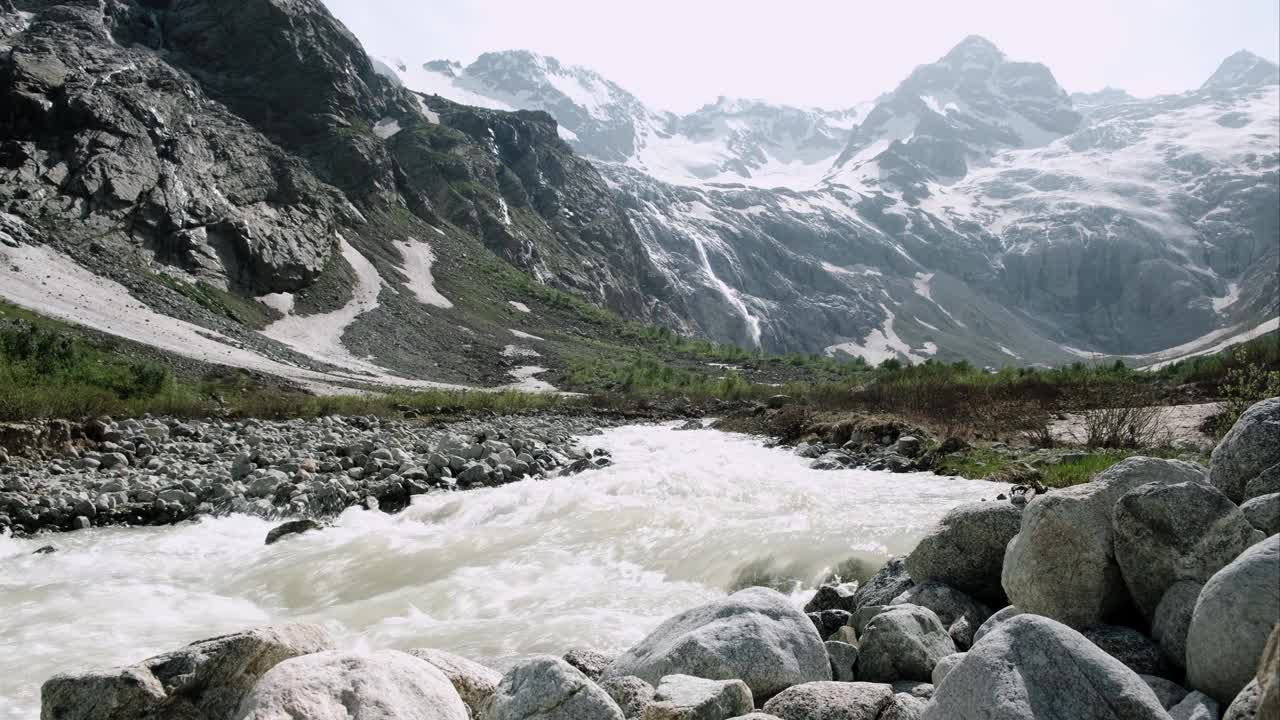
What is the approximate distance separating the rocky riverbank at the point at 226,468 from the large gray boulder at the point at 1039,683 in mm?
13303

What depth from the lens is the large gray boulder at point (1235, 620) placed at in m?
3.77

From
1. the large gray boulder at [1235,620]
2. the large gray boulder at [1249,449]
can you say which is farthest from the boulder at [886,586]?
the large gray boulder at [1235,620]

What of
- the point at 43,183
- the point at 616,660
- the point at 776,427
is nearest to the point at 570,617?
the point at 616,660

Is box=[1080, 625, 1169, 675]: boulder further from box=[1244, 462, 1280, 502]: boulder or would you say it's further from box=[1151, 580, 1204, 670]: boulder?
box=[1244, 462, 1280, 502]: boulder

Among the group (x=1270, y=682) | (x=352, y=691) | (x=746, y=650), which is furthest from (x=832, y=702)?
(x=352, y=691)

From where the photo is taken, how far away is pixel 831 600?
8.26m

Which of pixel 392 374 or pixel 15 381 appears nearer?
pixel 15 381

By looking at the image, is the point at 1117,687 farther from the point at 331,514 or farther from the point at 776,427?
the point at 776,427

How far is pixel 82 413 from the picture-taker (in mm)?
20109

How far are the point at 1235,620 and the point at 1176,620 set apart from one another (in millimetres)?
1103

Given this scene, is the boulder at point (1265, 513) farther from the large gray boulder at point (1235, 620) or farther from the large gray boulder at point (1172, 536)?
the large gray boulder at point (1235, 620)

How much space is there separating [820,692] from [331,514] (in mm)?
12179

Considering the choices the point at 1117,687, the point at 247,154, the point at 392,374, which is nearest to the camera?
the point at 1117,687

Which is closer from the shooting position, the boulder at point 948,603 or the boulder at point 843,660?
the boulder at point 843,660
